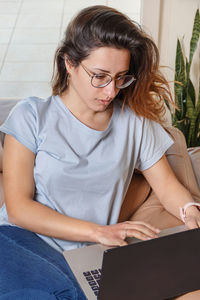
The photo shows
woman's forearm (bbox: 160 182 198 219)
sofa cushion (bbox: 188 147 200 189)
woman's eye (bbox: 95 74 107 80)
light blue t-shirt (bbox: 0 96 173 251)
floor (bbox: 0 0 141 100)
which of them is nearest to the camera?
woman's eye (bbox: 95 74 107 80)

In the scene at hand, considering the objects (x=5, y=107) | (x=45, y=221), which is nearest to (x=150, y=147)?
(x=45, y=221)

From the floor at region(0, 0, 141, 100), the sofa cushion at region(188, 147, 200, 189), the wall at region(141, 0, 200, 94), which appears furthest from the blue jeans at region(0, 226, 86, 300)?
the floor at region(0, 0, 141, 100)

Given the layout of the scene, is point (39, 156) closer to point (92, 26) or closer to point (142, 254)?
point (92, 26)

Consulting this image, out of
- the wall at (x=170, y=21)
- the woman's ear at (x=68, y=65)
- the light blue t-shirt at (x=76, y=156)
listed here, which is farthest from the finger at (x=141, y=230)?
the wall at (x=170, y=21)

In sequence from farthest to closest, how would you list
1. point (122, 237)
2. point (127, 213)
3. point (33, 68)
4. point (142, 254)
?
point (33, 68), point (127, 213), point (122, 237), point (142, 254)

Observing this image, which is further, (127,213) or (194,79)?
(194,79)

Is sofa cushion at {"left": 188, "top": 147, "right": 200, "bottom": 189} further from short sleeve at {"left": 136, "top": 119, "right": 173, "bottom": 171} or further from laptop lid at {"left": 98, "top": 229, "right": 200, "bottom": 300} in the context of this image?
laptop lid at {"left": 98, "top": 229, "right": 200, "bottom": 300}

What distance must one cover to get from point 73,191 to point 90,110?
285mm

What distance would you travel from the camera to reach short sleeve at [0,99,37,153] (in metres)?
1.68

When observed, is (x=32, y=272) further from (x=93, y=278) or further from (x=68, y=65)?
(x=68, y=65)

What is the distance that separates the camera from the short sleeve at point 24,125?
168 centimetres

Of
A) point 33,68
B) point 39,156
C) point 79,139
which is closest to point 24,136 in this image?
point 39,156

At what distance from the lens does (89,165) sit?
5.76 ft

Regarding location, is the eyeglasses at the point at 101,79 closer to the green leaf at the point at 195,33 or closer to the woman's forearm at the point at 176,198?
the woman's forearm at the point at 176,198
